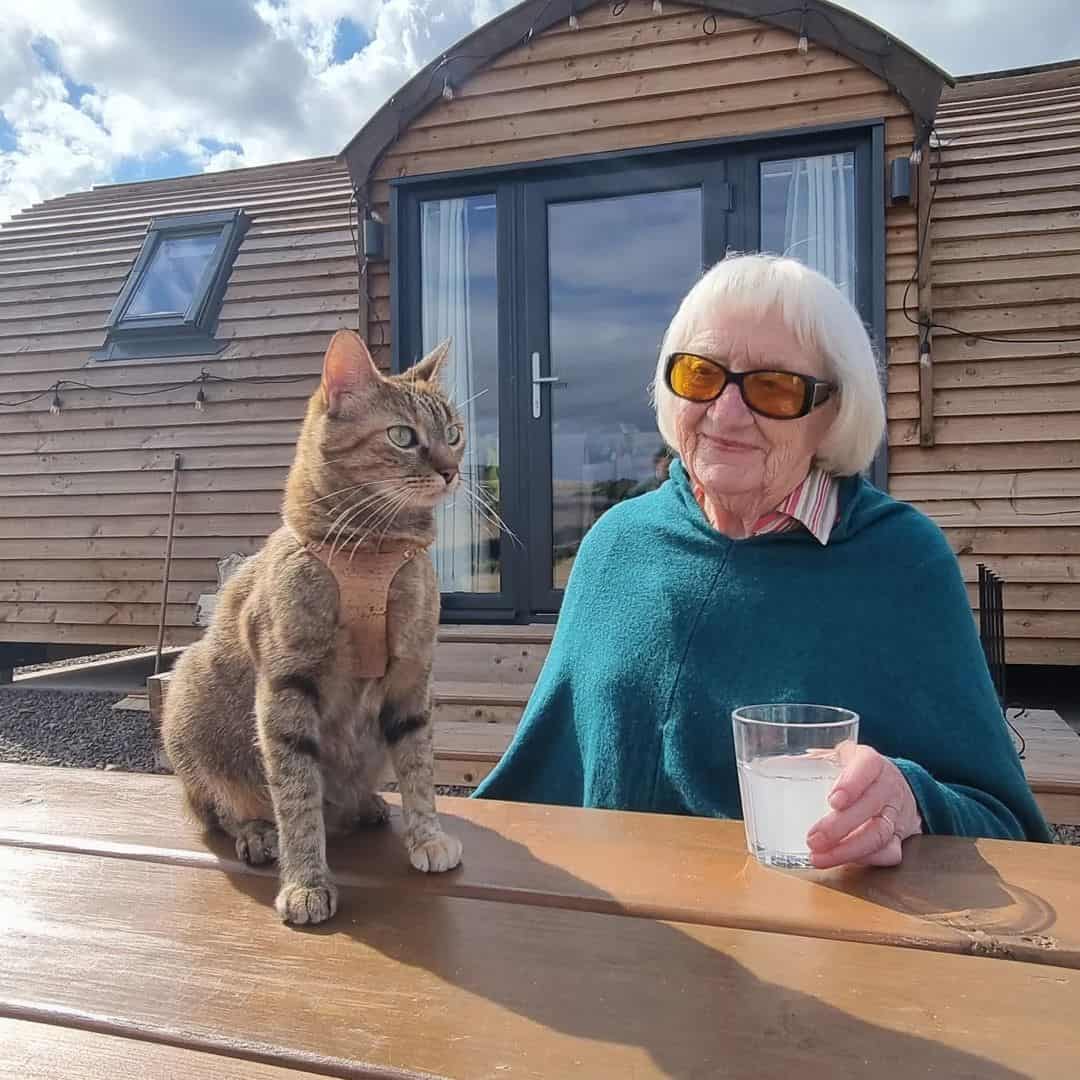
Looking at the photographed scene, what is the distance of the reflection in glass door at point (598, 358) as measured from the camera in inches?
197

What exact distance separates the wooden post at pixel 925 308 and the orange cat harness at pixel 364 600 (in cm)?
417

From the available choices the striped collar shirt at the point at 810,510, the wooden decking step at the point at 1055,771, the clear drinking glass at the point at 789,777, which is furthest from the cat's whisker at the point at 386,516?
the wooden decking step at the point at 1055,771

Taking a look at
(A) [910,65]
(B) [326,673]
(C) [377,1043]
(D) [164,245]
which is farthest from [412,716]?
(D) [164,245]

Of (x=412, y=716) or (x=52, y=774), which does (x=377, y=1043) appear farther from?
(x=52, y=774)

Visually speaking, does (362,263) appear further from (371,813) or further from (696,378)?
(371,813)

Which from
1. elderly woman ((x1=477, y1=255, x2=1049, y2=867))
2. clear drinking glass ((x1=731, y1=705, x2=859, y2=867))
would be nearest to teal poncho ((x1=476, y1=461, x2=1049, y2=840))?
elderly woman ((x1=477, y1=255, x2=1049, y2=867))

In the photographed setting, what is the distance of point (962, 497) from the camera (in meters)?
4.68

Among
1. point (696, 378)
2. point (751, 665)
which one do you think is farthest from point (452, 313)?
point (751, 665)

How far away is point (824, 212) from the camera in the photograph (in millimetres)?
4695

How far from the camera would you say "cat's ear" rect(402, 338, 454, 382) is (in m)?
1.51

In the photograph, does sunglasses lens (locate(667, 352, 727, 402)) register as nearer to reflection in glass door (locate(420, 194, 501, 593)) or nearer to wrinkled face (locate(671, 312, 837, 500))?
wrinkled face (locate(671, 312, 837, 500))

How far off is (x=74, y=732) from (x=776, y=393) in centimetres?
513

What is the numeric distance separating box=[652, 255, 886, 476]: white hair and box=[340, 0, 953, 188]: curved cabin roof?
11.2ft

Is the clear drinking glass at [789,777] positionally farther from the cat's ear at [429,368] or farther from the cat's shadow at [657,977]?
the cat's ear at [429,368]
